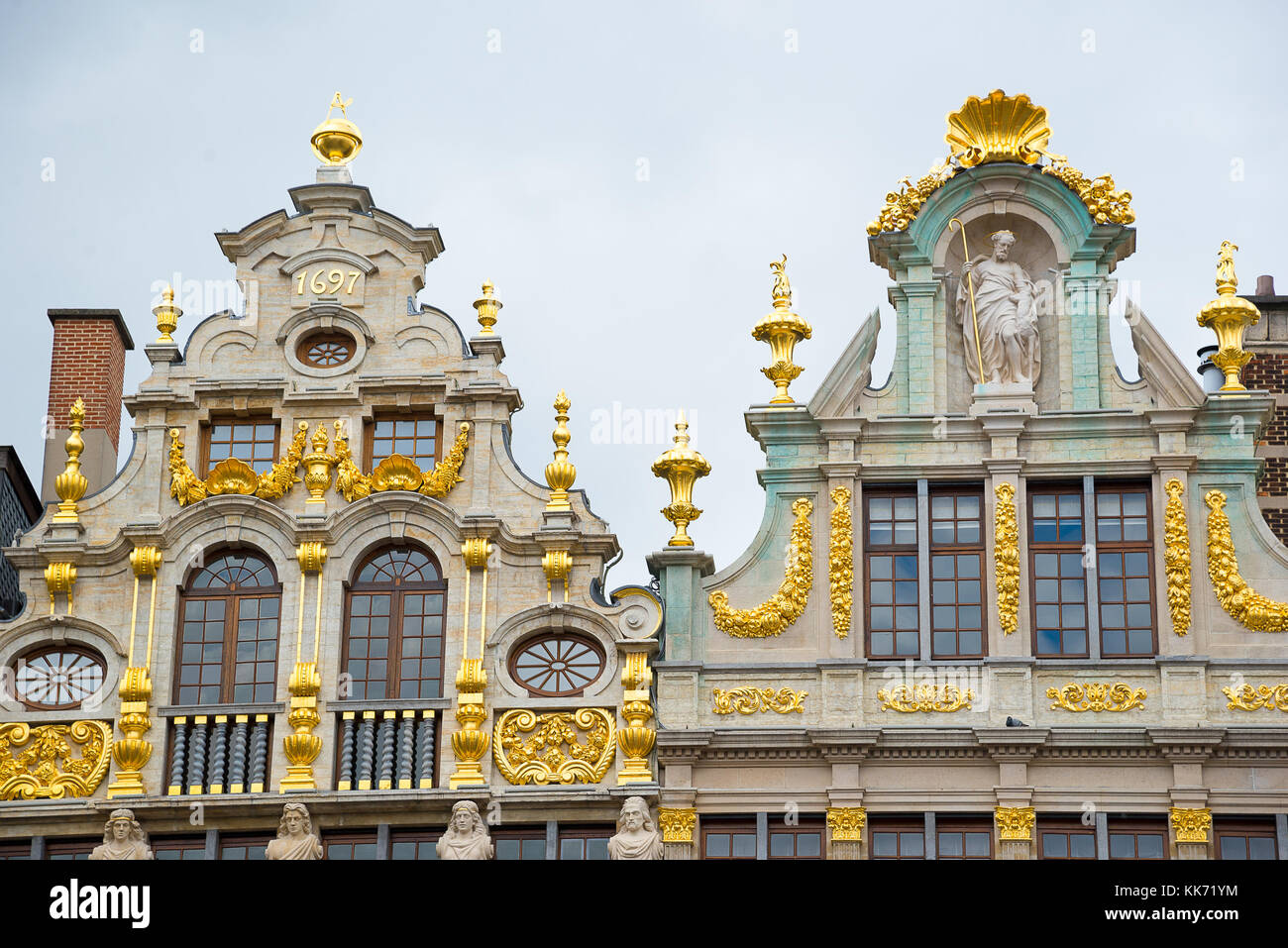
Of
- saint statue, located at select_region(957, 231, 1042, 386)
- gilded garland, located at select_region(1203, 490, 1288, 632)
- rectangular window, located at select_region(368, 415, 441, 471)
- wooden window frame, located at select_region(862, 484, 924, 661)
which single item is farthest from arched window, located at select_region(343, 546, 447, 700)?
gilded garland, located at select_region(1203, 490, 1288, 632)

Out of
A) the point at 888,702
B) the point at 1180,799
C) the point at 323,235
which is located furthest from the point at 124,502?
the point at 1180,799

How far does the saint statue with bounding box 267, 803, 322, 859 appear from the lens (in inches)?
1128

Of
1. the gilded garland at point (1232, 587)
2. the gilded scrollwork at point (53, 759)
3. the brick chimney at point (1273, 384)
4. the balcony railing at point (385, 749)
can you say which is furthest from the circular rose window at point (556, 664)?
the brick chimney at point (1273, 384)

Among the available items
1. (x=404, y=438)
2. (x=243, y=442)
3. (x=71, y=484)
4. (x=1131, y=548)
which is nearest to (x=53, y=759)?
(x=71, y=484)

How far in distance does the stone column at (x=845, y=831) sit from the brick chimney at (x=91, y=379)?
987 cm

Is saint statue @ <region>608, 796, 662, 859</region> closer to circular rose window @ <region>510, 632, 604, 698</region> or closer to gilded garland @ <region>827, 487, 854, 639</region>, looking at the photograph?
circular rose window @ <region>510, 632, 604, 698</region>

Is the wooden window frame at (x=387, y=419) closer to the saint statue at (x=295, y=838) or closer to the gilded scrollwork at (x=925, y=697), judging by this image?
the saint statue at (x=295, y=838)

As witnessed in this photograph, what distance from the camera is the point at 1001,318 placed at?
31.1 metres

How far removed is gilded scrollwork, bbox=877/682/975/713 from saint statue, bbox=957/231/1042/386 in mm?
3569
